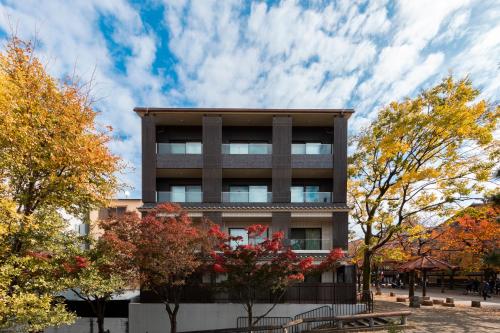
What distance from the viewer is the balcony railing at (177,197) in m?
18.9

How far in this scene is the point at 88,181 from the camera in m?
10.7

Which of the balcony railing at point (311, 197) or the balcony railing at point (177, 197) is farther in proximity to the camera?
the balcony railing at point (311, 197)

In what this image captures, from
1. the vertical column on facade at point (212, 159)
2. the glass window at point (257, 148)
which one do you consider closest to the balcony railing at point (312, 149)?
the glass window at point (257, 148)

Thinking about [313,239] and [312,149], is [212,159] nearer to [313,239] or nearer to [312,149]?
[312,149]

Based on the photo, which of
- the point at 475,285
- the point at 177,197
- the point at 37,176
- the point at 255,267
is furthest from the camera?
the point at 475,285

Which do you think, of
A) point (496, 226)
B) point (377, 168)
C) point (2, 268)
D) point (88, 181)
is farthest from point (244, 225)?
point (496, 226)

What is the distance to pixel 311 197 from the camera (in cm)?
1916

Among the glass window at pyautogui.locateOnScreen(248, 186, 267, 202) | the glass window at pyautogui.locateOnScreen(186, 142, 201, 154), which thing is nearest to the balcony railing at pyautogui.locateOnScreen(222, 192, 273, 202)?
the glass window at pyautogui.locateOnScreen(248, 186, 267, 202)

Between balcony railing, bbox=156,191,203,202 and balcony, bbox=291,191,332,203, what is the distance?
650 cm

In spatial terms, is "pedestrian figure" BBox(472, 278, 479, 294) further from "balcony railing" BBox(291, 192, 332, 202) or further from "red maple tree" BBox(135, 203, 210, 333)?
"red maple tree" BBox(135, 203, 210, 333)

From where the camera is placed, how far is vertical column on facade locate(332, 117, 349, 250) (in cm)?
1862

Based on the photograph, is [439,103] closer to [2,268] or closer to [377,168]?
[377,168]

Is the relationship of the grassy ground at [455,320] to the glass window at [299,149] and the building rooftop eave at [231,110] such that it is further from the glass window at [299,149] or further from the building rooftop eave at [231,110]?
the building rooftop eave at [231,110]

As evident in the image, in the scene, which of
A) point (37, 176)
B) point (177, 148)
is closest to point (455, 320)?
point (177, 148)
